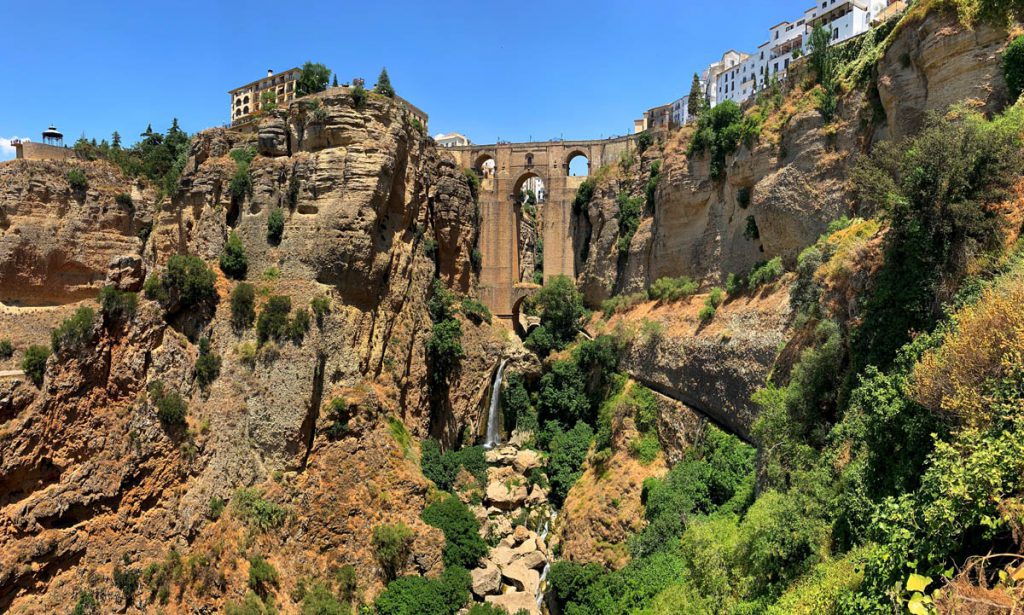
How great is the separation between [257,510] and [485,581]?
9.03 meters

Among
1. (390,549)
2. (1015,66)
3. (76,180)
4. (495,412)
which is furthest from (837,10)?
(76,180)

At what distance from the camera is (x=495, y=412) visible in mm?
37094

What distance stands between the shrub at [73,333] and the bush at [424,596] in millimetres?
14975

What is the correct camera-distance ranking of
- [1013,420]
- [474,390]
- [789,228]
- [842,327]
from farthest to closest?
[474,390] < [789,228] < [842,327] < [1013,420]

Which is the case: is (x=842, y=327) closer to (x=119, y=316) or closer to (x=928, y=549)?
(x=928, y=549)

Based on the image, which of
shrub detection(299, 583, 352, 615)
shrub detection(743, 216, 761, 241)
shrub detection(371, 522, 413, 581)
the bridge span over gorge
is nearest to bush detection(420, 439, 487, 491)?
shrub detection(371, 522, 413, 581)

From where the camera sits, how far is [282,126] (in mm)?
30297

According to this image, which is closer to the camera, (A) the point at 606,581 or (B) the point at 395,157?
(A) the point at 606,581

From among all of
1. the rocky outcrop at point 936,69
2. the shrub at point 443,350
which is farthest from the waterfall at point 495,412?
the rocky outcrop at point 936,69

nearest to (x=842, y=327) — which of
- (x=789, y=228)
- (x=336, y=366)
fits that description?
(x=789, y=228)

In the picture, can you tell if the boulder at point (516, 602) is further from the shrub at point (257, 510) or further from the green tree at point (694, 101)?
the green tree at point (694, 101)

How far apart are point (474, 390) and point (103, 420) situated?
1712 centimetres

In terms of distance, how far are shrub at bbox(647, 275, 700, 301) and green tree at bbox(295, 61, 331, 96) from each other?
19963 mm

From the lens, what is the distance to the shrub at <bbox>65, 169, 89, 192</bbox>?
30.3 meters
